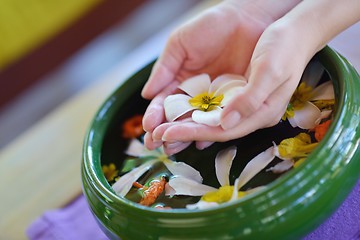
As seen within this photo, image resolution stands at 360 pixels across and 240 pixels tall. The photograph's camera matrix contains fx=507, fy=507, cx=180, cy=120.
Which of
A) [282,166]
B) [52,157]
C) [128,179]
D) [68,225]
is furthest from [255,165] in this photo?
[52,157]

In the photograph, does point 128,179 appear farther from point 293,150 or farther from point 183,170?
point 293,150

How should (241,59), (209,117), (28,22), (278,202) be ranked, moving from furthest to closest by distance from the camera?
(28,22), (241,59), (209,117), (278,202)

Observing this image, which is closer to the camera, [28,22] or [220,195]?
[220,195]

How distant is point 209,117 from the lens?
0.49 meters

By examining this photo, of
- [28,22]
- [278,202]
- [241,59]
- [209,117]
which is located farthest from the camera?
[28,22]

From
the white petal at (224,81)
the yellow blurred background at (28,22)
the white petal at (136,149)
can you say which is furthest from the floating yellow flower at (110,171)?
the yellow blurred background at (28,22)

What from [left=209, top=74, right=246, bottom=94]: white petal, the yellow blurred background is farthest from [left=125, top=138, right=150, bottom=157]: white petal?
the yellow blurred background

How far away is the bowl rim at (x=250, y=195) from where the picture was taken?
0.39 meters

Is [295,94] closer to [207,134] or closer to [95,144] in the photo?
[207,134]

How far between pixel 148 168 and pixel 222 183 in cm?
9

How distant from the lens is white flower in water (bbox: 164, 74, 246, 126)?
50cm

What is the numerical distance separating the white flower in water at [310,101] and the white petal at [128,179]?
0.15m

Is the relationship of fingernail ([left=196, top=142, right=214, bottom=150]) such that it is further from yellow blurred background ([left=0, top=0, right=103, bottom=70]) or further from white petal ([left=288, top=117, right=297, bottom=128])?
yellow blurred background ([left=0, top=0, right=103, bottom=70])

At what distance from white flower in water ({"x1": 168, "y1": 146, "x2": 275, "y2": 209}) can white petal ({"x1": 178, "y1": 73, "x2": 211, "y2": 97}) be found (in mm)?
96
